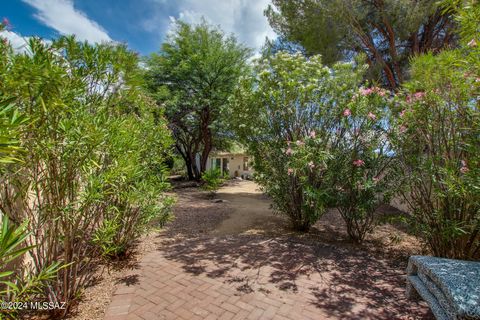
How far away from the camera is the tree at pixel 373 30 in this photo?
25.1 feet

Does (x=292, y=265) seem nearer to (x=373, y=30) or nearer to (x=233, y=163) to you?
(x=373, y=30)

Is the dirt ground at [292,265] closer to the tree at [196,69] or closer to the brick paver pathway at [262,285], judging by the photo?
the brick paver pathway at [262,285]

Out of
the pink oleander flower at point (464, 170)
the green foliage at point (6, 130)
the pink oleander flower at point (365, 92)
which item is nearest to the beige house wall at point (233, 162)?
the pink oleander flower at point (365, 92)

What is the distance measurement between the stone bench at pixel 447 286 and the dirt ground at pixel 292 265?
0.43 m

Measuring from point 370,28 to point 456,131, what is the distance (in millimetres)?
7064

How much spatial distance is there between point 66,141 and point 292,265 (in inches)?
151

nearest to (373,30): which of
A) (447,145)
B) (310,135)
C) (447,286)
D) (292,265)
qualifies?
(310,135)

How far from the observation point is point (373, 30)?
871 cm

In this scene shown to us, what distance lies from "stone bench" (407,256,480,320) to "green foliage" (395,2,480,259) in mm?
858

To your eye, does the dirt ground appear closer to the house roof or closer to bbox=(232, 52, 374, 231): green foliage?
bbox=(232, 52, 374, 231): green foliage

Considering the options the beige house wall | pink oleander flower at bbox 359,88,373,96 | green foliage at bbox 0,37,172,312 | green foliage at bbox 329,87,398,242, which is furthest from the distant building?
green foliage at bbox 0,37,172,312

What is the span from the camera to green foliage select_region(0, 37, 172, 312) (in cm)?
185

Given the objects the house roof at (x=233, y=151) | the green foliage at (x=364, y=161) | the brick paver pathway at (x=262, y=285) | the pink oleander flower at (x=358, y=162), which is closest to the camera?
the brick paver pathway at (x=262, y=285)

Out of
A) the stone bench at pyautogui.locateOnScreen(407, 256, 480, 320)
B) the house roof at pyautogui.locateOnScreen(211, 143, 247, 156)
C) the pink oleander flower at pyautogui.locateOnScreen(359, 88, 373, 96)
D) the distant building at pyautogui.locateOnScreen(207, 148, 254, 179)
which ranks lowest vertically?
the stone bench at pyautogui.locateOnScreen(407, 256, 480, 320)
